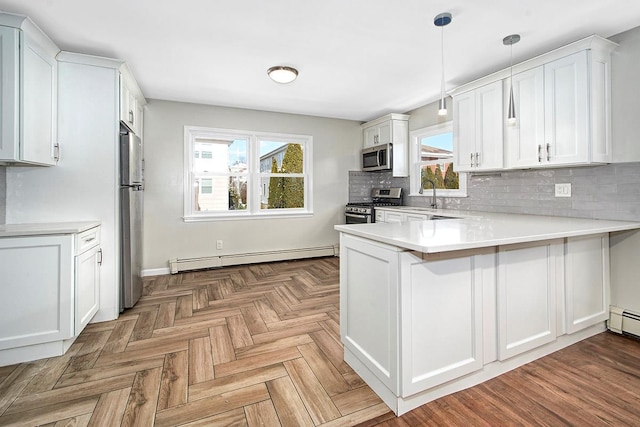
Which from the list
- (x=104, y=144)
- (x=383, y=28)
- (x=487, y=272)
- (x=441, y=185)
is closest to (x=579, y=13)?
(x=383, y=28)

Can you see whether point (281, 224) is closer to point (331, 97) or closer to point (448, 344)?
point (331, 97)

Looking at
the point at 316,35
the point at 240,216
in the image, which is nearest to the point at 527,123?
the point at 316,35

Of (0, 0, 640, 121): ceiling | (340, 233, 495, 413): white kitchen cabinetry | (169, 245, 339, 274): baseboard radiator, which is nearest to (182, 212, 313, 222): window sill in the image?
(169, 245, 339, 274): baseboard radiator

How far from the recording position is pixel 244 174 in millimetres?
4586

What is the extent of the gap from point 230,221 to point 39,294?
2549mm

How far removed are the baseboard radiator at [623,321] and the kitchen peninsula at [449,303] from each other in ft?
1.75

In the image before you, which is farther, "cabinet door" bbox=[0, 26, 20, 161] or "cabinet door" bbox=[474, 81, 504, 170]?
"cabinet door" bbox=[474, 81, 504, 170]

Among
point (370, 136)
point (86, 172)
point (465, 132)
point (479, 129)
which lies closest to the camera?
point (86, 172)

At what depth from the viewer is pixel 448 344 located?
1602mm

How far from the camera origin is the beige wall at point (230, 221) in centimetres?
405

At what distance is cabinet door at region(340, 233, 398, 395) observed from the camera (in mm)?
1516

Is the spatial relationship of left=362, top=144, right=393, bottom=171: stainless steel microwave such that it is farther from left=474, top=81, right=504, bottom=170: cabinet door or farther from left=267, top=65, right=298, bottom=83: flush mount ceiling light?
left=267, top=65, right=298, bottom=83: flush mount ceiling light

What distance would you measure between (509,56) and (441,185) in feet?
5.86

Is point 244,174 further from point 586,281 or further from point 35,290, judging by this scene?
point 586,281
